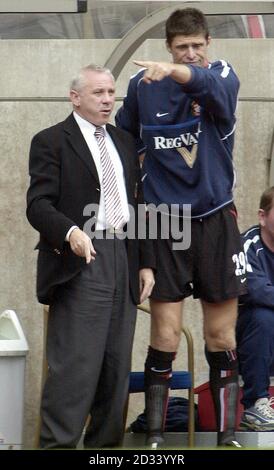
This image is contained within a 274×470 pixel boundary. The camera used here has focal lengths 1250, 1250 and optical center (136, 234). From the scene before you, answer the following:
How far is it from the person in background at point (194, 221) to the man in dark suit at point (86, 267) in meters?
0.14

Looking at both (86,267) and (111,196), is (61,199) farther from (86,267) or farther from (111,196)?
(86,267)

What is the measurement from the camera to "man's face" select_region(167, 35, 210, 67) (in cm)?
555

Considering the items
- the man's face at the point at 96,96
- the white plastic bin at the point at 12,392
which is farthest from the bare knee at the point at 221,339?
the man's face at the point at 96,96

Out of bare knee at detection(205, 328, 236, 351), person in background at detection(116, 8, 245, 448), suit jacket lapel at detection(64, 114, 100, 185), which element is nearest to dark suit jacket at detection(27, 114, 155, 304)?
suit jacket lapel at detection(64, 114, 100, 185)

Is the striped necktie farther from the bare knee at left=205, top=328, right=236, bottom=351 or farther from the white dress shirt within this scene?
the bare knee at left=205, top=328, right=236, bottom=351

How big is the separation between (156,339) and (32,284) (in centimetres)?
163

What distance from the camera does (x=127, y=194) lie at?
218 inches

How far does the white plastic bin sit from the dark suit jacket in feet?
2.24

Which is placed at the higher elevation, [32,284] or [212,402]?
[32,284]

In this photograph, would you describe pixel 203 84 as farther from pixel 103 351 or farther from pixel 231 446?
pixel 231 446

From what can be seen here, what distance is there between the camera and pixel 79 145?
18.0 feet

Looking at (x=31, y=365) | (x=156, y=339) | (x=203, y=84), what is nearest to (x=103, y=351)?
(x=156, y=339)

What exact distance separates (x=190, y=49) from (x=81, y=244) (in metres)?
1.07
